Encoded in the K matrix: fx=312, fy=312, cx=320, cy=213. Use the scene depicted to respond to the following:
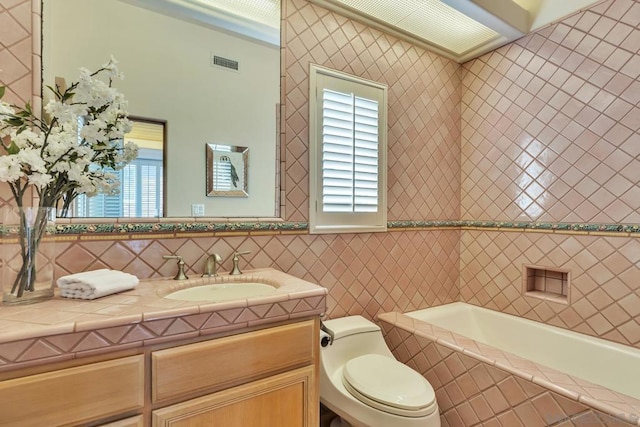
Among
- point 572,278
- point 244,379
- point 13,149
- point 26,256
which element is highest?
point 13,149

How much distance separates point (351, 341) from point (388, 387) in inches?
15.3

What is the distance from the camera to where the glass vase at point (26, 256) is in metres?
1.00

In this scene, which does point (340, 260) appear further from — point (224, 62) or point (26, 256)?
point (26, 256)

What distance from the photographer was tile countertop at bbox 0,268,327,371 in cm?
78

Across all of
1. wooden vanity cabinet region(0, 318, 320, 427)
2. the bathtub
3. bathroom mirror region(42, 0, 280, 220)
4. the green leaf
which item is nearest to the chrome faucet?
bathroom mirror region(42, 0, 280, 220)

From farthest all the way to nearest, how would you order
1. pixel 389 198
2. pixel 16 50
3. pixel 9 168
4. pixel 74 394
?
1. pixel 389 198
2. pixel 16 50
3. pixel 9 168
4. pixel 74 394

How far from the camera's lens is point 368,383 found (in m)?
1.50

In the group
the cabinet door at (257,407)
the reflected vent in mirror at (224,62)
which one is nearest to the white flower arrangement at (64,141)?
the reflected vent in mirror at (224,62)

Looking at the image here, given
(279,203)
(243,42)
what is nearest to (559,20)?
(243,42)

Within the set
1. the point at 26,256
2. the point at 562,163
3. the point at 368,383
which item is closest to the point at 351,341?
the point at 368,383

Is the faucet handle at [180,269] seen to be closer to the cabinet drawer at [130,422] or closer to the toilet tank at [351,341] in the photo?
the cabinet drawer at [130,422]

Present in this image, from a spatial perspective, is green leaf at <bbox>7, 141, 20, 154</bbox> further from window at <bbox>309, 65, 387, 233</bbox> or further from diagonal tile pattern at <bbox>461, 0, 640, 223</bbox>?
diagonal tile pattern at <bbox>461, 0, 640, 223</bbox>

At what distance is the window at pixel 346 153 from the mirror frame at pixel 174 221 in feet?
0.62

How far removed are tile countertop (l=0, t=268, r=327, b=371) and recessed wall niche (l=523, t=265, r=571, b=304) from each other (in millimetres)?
1734
